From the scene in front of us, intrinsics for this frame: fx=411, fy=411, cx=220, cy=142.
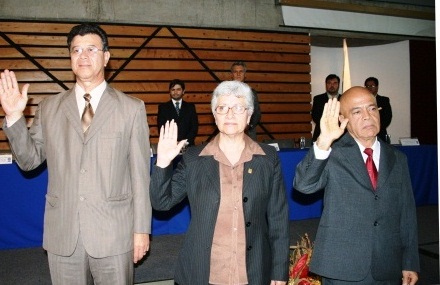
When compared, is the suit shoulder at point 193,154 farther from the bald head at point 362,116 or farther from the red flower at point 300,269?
the red flower at point 300,269

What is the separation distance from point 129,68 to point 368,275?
6.34 metres

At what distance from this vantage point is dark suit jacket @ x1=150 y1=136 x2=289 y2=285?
1.68 meters

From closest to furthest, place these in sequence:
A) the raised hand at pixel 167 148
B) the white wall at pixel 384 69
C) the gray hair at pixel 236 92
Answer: the raised hand at pixel 167 148, the gray hair at pixel 236 92, the white wall at pixel 384 69

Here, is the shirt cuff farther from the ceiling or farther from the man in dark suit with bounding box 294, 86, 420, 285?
the ceiling

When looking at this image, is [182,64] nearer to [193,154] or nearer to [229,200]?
[193,154]

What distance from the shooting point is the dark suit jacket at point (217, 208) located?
168 centimetres

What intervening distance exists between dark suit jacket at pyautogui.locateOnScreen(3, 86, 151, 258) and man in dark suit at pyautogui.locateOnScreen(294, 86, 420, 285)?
2.50 feet

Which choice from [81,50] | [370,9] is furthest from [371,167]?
[370,9]

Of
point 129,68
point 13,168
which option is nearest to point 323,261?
point 13,168

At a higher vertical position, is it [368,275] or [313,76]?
[313,76]

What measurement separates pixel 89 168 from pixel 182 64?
6111 millimetres

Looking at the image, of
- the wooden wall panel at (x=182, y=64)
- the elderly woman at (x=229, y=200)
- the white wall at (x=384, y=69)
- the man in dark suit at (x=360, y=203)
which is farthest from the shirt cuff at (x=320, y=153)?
the white wall at (x=384, y=69)

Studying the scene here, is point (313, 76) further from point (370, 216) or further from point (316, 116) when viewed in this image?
point (370, 216)

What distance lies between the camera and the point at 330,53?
36.1 ft
